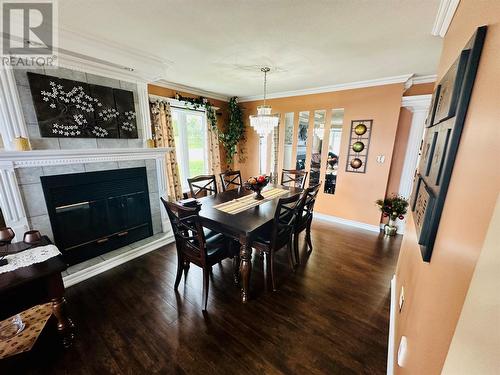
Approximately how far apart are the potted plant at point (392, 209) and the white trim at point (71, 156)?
3735 mm

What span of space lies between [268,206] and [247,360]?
1.42 m

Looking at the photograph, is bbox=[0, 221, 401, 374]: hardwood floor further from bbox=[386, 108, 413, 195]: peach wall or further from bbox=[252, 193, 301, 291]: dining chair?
bbox=[386, 108, 413, 195]: peach wall

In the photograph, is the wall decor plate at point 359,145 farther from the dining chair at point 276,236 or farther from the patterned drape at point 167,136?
the patterned drape at point 167,136

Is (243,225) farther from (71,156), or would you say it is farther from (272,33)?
(71,156)

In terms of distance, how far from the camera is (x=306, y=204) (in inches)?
99.0

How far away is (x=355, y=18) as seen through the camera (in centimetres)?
164

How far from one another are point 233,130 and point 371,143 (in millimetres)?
2897

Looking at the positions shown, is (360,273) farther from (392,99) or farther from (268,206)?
(392,99)

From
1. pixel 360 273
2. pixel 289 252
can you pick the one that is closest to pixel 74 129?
pixel 289 252

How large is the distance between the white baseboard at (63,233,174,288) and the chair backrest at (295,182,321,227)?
207cm

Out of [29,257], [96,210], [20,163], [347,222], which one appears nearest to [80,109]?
[20,163]

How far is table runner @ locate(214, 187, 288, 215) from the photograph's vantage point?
2.28 metres

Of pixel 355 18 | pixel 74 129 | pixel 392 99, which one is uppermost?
pixel 355 18

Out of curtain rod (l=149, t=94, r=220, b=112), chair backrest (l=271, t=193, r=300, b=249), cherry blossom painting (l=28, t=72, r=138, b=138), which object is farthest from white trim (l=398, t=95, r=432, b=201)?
cherry blossom painting (l=28, t=72, r=138, b=138)
